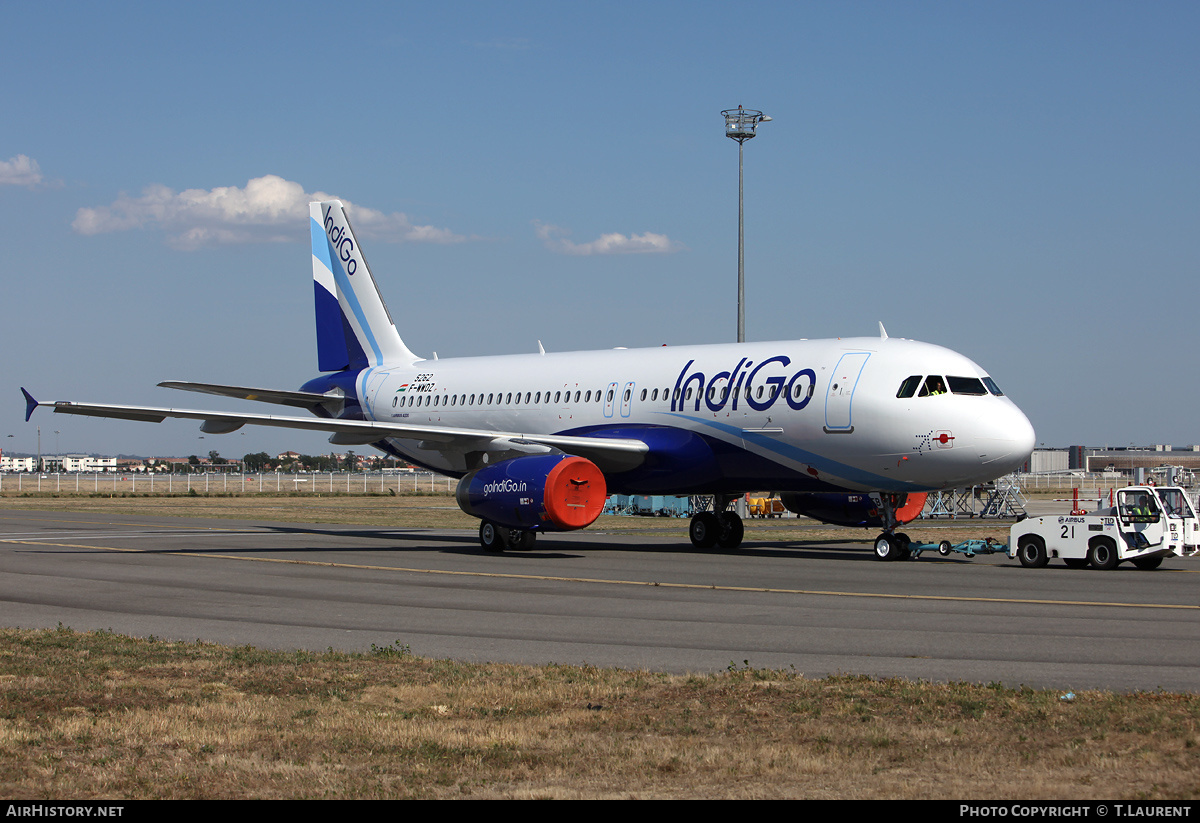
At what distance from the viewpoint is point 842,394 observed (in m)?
24.3

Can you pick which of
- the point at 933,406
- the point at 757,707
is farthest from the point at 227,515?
the point at 757,707

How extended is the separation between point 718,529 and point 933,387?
7213 mm

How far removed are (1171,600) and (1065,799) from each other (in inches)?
457

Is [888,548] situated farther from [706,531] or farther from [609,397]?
[609,397]

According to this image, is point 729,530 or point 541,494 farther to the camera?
point 729,530

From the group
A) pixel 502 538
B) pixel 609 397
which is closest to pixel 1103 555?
pixel 609 397

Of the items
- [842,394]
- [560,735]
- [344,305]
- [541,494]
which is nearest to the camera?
[560,735]

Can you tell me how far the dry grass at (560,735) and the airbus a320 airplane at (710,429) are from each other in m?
14.1

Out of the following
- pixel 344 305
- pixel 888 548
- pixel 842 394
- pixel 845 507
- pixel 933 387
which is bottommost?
pixel 888 548

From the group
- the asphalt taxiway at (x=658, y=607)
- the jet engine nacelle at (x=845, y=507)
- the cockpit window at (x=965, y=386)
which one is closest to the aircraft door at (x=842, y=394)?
the cockpit window at (x=965, y=386)

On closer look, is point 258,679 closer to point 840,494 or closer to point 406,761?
point 406,761

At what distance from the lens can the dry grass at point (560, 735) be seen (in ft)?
22.1

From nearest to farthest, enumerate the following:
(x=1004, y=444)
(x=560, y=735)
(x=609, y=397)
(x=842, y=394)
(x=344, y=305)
Answer: (x=560, y=735) → (x=1004, y=444) → (x=842, y=394) → (x=609, y=397) → (x=344, y=305)

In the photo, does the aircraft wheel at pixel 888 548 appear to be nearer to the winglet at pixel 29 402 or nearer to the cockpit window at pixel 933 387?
the cockpit window at pixel 933 387
